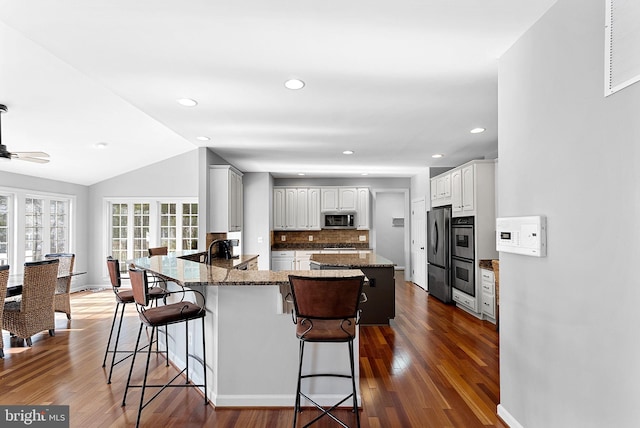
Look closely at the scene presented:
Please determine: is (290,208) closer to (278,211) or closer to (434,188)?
(278,211)

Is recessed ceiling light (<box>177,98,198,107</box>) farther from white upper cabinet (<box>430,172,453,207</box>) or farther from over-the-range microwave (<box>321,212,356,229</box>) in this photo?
over-the-range microwave (<box>321,212,356,229</box>)

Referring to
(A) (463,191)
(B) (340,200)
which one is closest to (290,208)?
(B) (340,200)

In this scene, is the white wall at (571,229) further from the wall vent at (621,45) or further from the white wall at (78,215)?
the white wall at (78,215)

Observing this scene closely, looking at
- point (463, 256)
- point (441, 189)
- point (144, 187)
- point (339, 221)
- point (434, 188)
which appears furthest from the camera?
point (339, 221)

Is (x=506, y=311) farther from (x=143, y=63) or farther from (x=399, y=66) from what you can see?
(x=143, y=63)

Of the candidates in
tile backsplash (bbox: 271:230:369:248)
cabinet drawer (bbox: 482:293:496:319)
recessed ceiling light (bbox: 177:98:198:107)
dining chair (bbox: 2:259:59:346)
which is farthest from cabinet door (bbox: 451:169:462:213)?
dining chair (bbox: 2:259:59:346)

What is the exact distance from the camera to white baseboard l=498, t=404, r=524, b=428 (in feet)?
7.34

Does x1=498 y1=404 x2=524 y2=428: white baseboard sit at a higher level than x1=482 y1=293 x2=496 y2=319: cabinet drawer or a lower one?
lower

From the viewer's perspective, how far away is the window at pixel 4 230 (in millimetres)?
5590

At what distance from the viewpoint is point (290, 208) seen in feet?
26.7

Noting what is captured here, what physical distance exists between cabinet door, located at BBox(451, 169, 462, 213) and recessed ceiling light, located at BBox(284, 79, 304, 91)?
353 cm

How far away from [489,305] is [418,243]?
283cm

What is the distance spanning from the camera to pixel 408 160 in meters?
6.33

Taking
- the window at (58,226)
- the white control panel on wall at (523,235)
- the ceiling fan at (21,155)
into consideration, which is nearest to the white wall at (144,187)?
the window at (58,226)
